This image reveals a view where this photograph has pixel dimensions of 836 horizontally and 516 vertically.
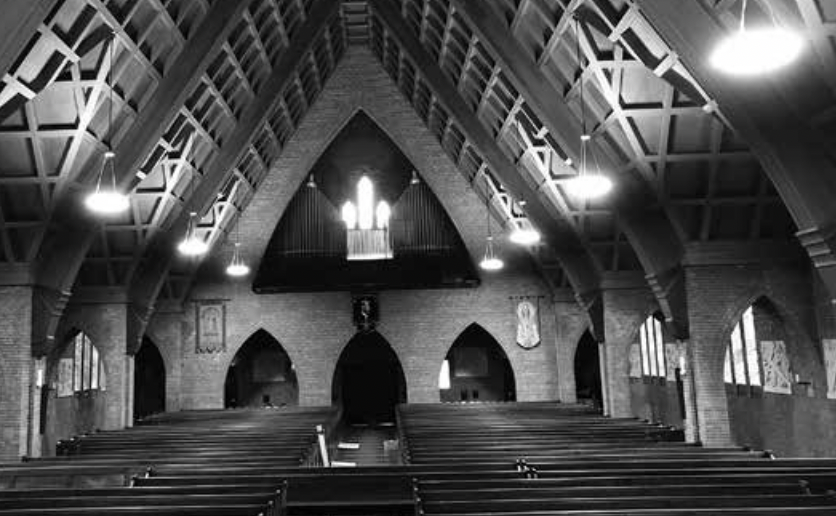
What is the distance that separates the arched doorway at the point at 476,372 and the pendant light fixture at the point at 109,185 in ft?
55.5

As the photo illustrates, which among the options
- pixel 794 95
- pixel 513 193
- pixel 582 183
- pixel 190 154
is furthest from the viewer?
pixel 513 193

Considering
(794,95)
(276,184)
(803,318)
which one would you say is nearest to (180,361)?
(276,184)

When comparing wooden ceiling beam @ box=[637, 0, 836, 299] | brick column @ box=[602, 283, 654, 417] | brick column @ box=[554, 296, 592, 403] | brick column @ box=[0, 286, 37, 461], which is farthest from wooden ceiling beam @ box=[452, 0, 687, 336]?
brick column @ box=[554, 296, 592, 403]

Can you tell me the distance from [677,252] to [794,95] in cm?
562

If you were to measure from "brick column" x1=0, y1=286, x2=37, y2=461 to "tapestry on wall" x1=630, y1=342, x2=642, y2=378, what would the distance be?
60.3ft

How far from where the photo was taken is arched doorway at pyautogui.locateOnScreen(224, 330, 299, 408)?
93.1ft

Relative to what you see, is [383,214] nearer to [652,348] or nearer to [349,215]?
[349,215]

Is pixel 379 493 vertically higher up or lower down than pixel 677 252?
lower down

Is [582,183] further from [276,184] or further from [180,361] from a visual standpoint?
[180,361]

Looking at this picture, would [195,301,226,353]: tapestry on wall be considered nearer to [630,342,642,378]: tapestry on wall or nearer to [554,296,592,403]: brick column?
[554,296,592,403]: brick column

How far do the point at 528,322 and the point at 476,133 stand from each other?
9.26 meters

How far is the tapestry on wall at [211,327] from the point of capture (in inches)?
990

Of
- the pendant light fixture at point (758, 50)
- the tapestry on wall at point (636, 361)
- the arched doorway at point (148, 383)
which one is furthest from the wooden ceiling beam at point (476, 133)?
the arched doorway at point (148, 383)

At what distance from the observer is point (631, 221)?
572 inches
